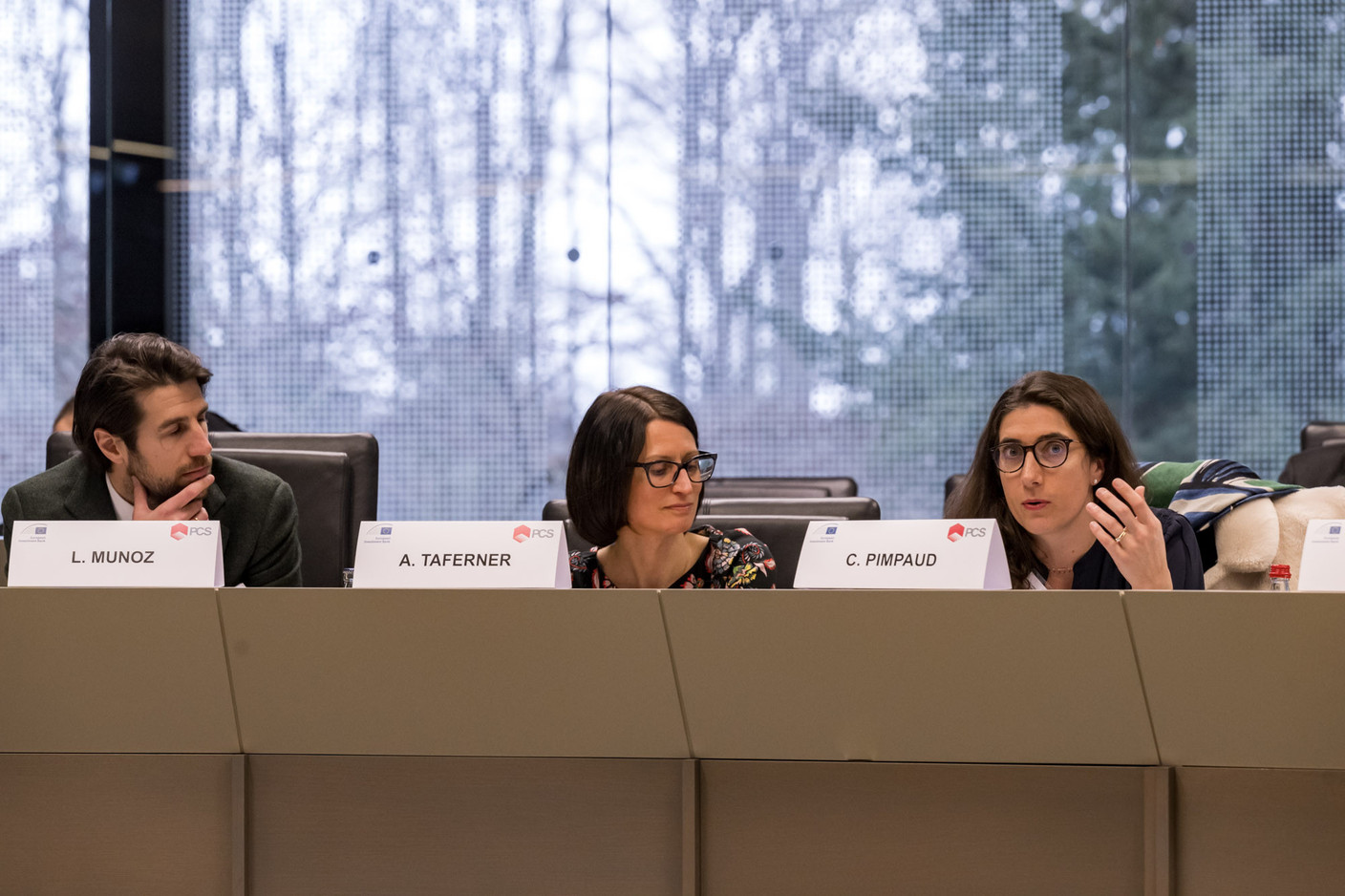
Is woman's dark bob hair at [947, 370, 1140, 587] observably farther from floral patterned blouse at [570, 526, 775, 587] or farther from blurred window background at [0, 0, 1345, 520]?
blurred window background at [0, 0, 1345, 520]

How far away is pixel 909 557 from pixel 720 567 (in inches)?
21.9

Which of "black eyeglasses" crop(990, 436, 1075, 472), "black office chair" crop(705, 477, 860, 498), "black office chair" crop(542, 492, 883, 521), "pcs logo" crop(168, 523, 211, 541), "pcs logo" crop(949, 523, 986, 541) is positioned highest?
"black eyeglasses" crop(990, 436, 1075, 472)

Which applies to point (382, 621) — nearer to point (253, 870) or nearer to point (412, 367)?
point (253, 870)

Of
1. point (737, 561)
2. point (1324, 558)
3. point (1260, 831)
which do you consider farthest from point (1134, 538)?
point (737, 561)

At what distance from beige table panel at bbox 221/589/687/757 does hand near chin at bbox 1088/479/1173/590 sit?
26.1 inches

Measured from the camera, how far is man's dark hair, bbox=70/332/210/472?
217cm

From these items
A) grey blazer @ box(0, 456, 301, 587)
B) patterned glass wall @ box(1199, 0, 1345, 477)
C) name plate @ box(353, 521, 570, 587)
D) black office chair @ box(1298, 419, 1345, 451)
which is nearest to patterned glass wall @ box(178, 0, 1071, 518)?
patterned glass wall @ box(1199, 0, 1345, 477)

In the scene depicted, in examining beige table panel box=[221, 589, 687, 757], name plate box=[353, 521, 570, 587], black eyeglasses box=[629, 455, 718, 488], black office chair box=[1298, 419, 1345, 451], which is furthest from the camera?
black office chair box=[1298, 419, 1345, 451]

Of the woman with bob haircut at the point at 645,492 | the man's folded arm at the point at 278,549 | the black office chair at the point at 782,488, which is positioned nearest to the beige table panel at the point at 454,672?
the woman with bob haircut at the point at 645,492

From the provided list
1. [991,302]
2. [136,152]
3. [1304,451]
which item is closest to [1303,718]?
[1304,451]

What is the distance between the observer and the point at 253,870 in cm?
158

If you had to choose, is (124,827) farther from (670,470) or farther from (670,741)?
(670,470)

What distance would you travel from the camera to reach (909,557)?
1.55 metres

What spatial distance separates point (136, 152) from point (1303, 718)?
4653 mm
